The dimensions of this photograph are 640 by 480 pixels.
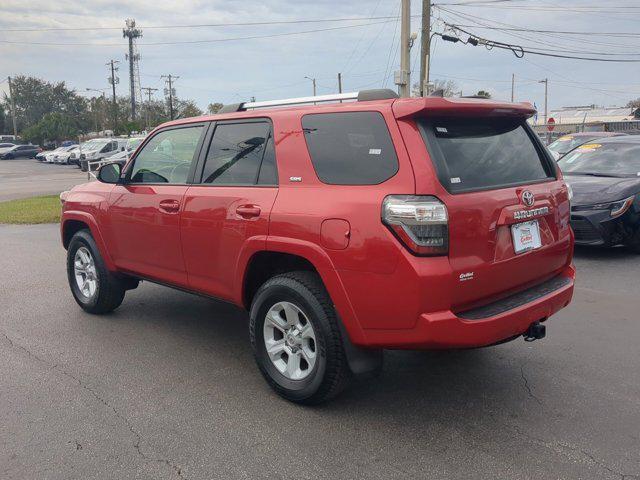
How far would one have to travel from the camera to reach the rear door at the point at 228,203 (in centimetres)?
385

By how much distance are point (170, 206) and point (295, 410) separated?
72.9 inches

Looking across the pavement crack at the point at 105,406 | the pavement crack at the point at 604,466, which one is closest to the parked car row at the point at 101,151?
the pavement crack at the point at 105,406

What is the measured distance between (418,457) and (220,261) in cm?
188

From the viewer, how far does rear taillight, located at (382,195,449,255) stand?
3062 millimetres

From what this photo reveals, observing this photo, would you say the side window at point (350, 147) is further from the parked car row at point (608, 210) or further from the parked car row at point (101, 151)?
the parked car row at point (101, 151)

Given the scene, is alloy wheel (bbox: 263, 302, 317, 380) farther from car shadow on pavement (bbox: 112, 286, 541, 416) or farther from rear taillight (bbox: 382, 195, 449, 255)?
rear taillight (bbox: 382, 195, 449, 255)

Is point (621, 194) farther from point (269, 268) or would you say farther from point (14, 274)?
point (14, 274)

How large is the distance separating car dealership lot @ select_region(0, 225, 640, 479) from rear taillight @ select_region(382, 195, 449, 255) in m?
1.09

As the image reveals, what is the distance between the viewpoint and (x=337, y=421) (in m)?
3.50

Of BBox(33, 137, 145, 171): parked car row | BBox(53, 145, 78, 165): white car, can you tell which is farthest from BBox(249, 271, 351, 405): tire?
BBox(53, 145, 78, 165): white car

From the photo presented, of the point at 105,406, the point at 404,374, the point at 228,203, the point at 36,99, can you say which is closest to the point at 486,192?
the point at 404,374

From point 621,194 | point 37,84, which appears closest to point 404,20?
point 621,194

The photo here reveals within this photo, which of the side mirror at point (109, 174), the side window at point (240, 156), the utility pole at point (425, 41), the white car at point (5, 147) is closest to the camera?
the side window at point (240, 156)

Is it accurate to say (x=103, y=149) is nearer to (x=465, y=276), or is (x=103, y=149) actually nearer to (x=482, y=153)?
(x=482, y=153)
